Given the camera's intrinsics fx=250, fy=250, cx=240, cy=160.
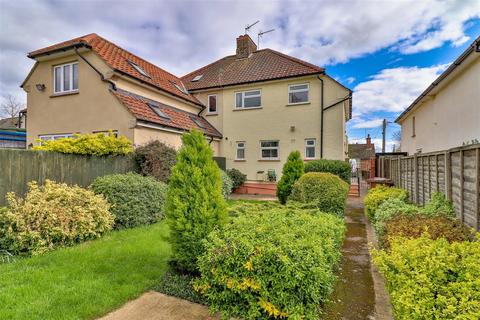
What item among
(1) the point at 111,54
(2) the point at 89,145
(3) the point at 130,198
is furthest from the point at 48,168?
(1) the point at 111,54

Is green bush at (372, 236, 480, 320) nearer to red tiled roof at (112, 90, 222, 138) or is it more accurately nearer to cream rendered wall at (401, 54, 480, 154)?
cream rendered wall at (401, 54, 480, 154)

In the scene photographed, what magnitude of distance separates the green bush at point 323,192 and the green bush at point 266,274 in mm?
4282

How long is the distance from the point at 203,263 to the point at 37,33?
14.4m

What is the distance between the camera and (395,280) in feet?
7.84

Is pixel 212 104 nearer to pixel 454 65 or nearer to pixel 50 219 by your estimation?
pixel 454 65

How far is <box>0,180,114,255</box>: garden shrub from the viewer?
16.9 ft

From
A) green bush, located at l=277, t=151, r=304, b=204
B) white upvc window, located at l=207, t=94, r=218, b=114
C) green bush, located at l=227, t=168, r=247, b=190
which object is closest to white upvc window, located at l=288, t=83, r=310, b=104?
white upvc window, located at l=207, t=94, r=218, b=114

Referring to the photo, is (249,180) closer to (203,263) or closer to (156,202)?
(156,202)

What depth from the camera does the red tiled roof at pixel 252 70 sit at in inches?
620

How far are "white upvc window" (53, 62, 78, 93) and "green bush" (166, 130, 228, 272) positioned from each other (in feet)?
35.8

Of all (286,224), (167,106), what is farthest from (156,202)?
(167,106)

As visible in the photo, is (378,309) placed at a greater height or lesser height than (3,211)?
lesser

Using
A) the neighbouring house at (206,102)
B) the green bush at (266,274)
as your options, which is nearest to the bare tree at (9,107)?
the neighbouring house at (206,102)

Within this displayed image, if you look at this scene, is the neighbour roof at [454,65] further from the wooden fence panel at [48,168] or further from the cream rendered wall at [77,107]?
the cream rendered wall at [77,107]
